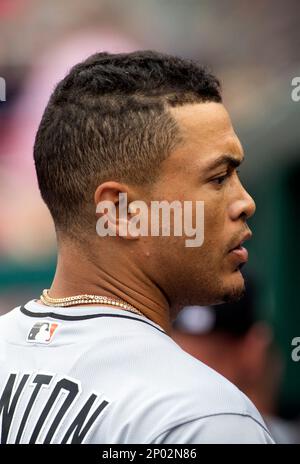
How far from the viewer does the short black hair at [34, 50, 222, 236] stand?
5.81 ft

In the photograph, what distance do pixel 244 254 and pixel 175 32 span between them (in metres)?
4.32

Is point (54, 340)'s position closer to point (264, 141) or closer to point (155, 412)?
point (155, 412)

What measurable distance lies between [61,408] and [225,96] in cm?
426

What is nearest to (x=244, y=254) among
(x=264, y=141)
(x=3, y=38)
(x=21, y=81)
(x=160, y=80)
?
(x=160, y=80)

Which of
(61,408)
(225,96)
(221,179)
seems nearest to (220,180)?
(221,179)

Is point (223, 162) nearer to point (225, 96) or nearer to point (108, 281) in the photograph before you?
point (108, 281)

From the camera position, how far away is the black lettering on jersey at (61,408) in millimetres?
1553

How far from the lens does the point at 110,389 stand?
1.53 metres

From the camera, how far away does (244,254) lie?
189cm

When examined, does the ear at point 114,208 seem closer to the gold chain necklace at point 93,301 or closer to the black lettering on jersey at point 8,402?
the gold chain necklace at point 93,301

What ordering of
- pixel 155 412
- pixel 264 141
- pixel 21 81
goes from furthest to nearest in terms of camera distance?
pixel 21 81, pixel 264 141, pixel 155 412

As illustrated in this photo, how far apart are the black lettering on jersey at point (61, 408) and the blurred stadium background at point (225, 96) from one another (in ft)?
11.3

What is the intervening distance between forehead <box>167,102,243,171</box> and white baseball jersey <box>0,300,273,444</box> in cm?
35

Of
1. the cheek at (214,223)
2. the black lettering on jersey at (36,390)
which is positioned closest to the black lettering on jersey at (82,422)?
the black lettering on jersey at (36,390)
